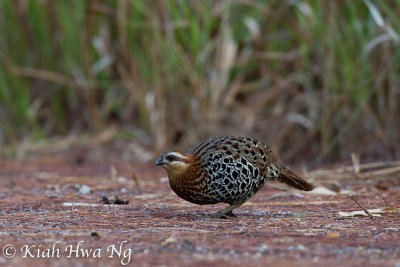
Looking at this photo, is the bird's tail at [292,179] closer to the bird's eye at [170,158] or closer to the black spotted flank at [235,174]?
the black spotted flank at [235,174]

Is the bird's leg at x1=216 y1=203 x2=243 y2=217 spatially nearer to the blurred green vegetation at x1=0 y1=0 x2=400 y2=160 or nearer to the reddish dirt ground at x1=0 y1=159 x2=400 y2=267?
the reddish dirt ground at x1=0 y1=159 x2=400 y2=267

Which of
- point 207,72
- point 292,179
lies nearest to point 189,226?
point 292,179

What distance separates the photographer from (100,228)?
3576mm

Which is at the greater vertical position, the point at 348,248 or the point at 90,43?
the point at 90,43

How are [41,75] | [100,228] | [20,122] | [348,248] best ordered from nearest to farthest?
1. [348,248]
2. [100,228]
3. [41,75]
4. [20,122]

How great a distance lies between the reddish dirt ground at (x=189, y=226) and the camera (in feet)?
9.27

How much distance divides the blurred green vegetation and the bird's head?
2430mm

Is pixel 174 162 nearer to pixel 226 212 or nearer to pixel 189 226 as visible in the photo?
pixel 226 212

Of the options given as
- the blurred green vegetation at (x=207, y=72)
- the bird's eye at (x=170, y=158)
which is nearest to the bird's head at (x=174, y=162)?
the bird's eye at (x=170, y=158)

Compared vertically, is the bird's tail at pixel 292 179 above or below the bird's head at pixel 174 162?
below

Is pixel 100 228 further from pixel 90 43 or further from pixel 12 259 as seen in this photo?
pixel 90 43

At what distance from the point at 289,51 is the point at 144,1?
174cm

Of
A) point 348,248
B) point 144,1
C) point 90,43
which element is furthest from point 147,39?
point 348,248

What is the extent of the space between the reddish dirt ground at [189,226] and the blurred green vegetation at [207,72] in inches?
40.9
